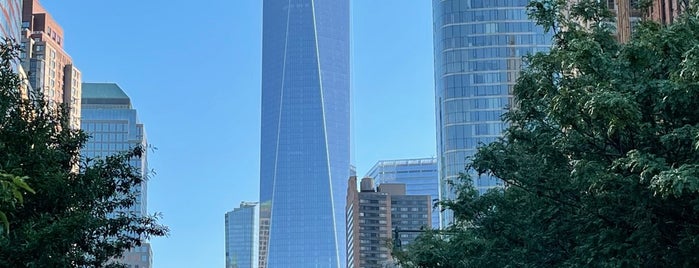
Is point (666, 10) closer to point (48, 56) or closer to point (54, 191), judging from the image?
point (54, 191)

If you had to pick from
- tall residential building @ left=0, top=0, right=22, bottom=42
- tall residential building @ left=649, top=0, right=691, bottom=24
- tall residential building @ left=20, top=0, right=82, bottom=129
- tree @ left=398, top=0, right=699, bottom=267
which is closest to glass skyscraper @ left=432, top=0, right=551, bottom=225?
tall residential building @ left=20, top=0, right=82, bottom=129

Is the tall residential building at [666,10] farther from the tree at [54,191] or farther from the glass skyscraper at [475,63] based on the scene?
the glass skyscraper at [475,63]

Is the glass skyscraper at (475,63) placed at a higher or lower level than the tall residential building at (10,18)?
higher

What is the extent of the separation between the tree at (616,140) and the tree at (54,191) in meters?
9.98

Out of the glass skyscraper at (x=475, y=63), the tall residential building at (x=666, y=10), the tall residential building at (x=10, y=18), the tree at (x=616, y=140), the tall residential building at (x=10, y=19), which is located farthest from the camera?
the glass skyscraper at (x=475, y=63)

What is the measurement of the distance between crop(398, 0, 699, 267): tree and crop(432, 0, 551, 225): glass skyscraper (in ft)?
489

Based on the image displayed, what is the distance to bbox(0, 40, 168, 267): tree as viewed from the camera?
2017 cm

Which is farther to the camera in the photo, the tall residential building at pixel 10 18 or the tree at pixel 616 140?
the tall residential building at pixel 10 18

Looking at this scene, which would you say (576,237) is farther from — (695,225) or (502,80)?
(502,80)

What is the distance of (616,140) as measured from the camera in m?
22.2

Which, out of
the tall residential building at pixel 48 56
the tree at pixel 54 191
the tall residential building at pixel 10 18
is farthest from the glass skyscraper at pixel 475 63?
the tree at pixel 54 191

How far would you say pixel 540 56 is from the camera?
2461 centimetres

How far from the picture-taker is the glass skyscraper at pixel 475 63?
177m

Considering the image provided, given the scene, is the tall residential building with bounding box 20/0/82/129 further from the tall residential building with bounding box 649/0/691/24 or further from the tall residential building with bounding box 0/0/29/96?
the tall residential building with bounding box 649/0/691/24
